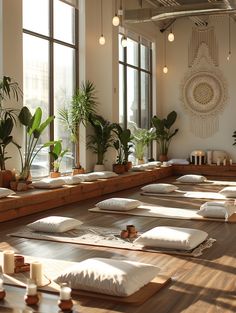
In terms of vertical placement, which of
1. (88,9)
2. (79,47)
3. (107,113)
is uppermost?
(88,9)

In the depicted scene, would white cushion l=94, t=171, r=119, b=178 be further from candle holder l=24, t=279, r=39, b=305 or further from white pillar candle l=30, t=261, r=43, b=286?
candle holder l=24, t=279, r=39, b=305

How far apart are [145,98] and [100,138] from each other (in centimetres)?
368

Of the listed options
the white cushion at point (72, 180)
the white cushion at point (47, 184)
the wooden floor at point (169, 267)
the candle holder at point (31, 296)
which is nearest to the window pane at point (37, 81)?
the white cushion at point (72, 180)

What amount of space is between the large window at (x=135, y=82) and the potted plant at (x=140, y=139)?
1.07ft

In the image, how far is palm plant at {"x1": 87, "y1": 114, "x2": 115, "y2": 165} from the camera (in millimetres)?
9555

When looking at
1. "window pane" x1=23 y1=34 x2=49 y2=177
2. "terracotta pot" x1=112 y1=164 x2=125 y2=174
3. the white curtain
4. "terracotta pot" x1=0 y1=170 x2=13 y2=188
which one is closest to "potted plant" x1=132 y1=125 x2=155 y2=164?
"terracotta pot" x1=112 y1=164 x2=125 y2=174

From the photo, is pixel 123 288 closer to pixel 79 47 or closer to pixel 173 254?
pixel 173 254

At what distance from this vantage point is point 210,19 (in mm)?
12844

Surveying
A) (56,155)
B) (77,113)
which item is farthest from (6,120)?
(77,113)

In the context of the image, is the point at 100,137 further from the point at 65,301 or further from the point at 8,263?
the point at 65,301

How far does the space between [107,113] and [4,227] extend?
4689 millimetres

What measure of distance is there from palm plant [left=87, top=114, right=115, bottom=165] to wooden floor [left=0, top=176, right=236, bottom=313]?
3.24 metres

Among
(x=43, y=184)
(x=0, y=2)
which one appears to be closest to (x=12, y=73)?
(x=0, y=2)

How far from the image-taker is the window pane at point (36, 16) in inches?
326
